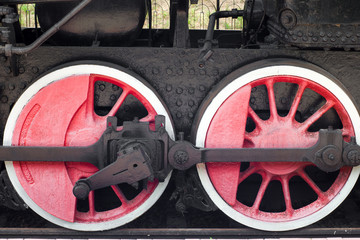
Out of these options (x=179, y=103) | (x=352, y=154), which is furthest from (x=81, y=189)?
(x=352, y=154)

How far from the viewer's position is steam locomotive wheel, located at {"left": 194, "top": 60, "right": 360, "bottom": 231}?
2207mm

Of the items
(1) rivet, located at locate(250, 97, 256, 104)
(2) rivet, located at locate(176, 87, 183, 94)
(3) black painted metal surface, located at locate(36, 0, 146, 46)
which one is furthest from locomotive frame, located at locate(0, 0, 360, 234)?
(1) rivet, located at locate(250, 97, 256, 104)

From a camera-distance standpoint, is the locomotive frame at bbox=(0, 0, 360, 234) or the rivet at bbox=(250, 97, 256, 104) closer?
the locomotive frame at bbox=(0, 0, 360, 234)

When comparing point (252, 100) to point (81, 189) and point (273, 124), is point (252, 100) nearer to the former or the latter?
point (273, 124)

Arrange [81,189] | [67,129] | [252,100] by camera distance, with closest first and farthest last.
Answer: [81,189]
[67,129]
[252,100]

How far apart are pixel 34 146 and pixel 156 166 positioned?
642 mm

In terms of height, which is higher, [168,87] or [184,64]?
[184,64]

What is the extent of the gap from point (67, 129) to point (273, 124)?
110 cm

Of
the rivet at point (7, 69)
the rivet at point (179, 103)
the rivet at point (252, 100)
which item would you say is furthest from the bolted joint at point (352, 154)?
the rivet at point (7, 69)

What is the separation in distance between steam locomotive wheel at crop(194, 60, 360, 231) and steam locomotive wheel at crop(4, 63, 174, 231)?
0.28 meters

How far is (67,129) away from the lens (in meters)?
2.23

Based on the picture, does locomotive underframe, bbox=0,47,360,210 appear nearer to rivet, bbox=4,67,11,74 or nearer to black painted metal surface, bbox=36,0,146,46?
rivet, bbox=4,67,11,74

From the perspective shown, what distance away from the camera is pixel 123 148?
83.8 inches

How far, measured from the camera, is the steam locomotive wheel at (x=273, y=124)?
221 centimetres
